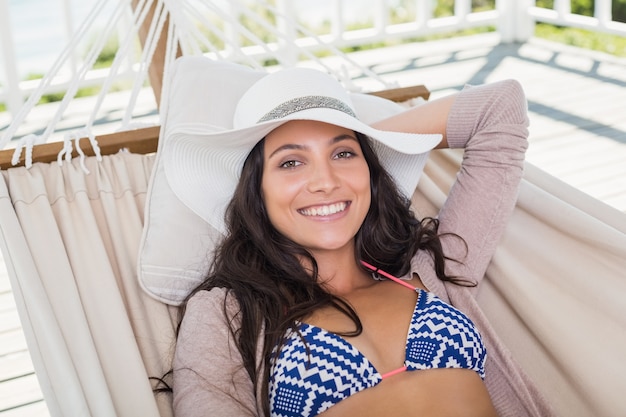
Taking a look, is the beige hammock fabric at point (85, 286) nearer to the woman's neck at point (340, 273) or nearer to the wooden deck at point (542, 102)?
the woman's neck at point (340, 273)

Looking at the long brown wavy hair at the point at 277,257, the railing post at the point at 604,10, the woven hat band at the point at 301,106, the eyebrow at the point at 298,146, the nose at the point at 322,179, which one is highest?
the woven hat band at the point at 301,106

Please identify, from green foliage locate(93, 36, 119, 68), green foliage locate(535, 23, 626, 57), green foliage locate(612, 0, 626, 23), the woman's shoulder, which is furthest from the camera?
green foliage locate(612, 0, 626, 23)

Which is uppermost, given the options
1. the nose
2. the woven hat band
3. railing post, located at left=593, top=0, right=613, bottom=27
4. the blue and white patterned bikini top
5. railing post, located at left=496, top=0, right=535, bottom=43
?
the woven hat band

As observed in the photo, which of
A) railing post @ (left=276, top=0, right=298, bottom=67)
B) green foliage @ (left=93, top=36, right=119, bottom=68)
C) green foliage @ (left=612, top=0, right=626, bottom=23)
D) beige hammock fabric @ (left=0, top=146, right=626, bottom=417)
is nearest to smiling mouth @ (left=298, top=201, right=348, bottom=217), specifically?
beige hammock fabric @ (left=0, top=146, right=626, bottom=417)

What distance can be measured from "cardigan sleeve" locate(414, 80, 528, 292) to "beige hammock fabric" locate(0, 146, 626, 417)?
0.08 metres

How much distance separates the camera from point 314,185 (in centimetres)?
148

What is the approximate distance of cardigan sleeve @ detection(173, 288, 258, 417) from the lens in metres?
1.31

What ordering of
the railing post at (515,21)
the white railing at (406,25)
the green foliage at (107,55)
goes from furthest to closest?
the green foliage at (107,55) < the railing post at (515,21) < the white railing at (406,25)

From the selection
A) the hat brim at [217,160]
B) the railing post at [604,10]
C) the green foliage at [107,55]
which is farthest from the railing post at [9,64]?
the railing post at [604,10]

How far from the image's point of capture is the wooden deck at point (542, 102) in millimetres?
2207

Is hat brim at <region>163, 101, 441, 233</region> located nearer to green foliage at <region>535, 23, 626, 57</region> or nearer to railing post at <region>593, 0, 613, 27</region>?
railing post at <region>593, 0, 613, 27</region>

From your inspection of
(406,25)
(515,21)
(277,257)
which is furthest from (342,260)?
(515,21)

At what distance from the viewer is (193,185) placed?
167 cm

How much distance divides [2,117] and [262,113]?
3157 mm
